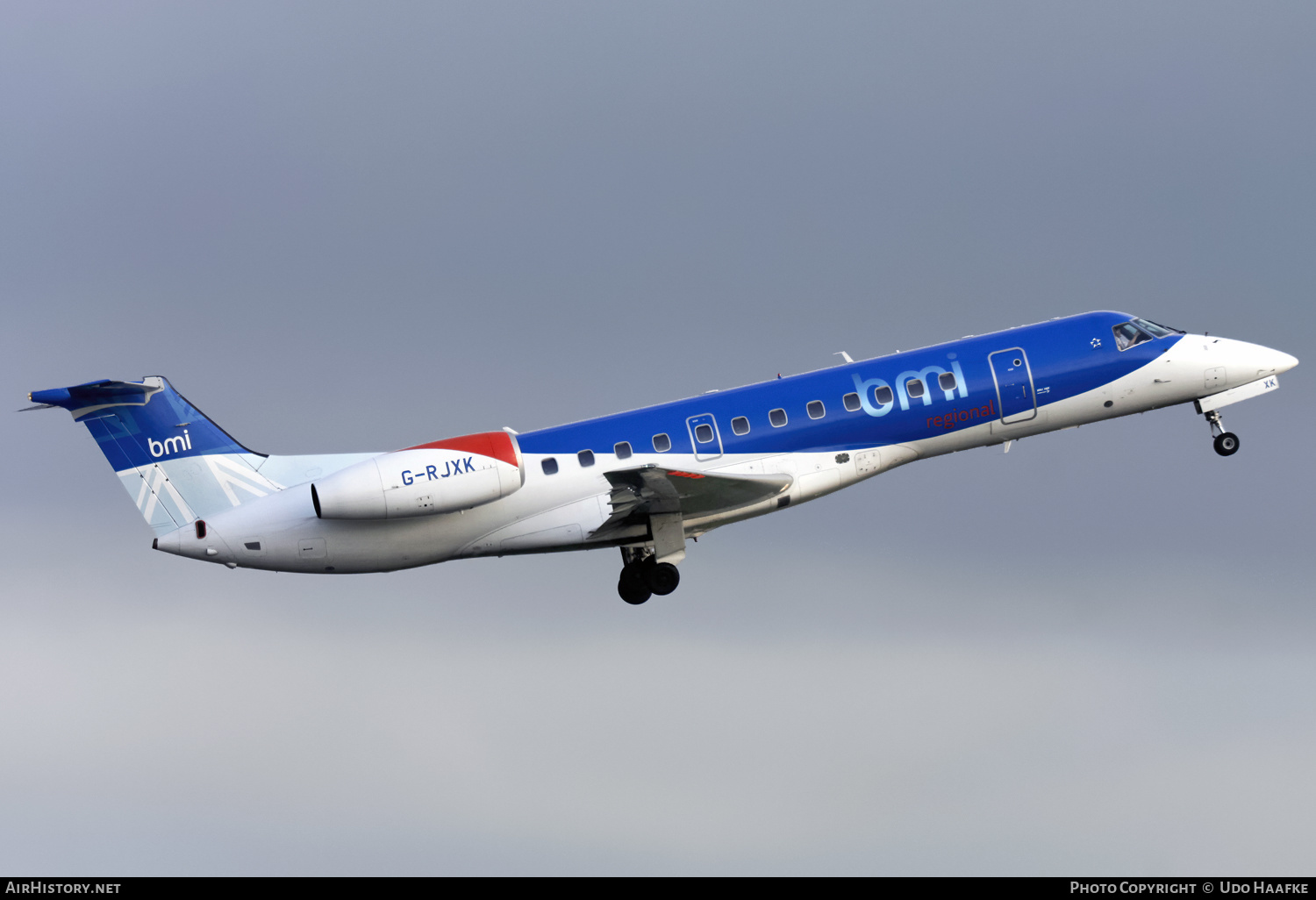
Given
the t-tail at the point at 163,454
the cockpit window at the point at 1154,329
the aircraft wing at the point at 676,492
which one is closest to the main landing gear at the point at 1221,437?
the cockpit window at the point at 1154,329

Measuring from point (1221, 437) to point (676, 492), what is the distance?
1255cm

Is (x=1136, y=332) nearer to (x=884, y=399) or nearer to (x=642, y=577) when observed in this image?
(x=884, y=399)

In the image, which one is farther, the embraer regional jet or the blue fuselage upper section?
the blue fuselage upper section

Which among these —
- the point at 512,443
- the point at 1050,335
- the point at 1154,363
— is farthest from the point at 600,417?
the point at 1154,363

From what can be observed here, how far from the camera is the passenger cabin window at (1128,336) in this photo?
32781 millimetres

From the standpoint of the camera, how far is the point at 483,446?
29.5 m

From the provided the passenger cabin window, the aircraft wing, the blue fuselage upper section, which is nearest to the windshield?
the passenger cabin window

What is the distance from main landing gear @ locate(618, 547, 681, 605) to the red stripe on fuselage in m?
4.18

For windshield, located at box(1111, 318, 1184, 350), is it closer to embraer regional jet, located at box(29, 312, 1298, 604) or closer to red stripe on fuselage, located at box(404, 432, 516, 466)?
embraer regional jet, located at box(29, 312, 1298, 604)

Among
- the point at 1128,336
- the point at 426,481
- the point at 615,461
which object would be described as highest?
the point at 1128,336

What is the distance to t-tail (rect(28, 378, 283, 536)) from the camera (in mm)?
30391

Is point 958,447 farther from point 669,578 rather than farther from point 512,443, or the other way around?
point 512,443

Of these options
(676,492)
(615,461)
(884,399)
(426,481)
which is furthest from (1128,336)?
(426,481)

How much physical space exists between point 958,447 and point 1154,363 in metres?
4.66
